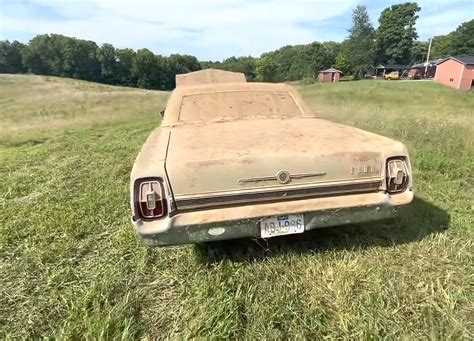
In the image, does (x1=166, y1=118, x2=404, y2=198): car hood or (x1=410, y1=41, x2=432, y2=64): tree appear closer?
(x1=166, y1=118, x2=404, y2=198): car hood

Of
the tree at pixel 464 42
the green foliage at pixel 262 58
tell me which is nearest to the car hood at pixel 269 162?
the green foliage at pixel 262 58

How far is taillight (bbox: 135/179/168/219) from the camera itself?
2.23 meters

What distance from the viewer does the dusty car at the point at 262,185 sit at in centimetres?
224

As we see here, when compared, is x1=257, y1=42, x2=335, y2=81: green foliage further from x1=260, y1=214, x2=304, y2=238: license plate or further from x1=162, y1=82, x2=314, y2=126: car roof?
x1=260, y1=214, x2=304, y2=238: license plate

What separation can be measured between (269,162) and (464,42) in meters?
104

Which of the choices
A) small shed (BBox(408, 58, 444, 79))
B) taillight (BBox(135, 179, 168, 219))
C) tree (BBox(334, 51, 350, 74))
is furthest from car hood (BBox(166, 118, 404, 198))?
tree (BBox(334, 51, 350, 74))

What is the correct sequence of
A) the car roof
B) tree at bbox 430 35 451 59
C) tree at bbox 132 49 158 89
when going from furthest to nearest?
tree at bbox 430 35 451 59 → tree at bbox 132 49 158 89 → the car roof

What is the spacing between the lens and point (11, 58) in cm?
8031

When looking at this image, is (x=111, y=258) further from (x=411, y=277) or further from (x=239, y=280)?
(x=411, y=277)

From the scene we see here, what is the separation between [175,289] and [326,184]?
4.81 feet

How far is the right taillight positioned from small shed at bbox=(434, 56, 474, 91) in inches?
2118

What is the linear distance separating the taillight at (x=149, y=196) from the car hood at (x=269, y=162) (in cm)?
10

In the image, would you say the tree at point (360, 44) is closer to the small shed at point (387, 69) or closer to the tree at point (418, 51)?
the small shed at point (387, 69)

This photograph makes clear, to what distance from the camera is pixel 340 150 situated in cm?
243
